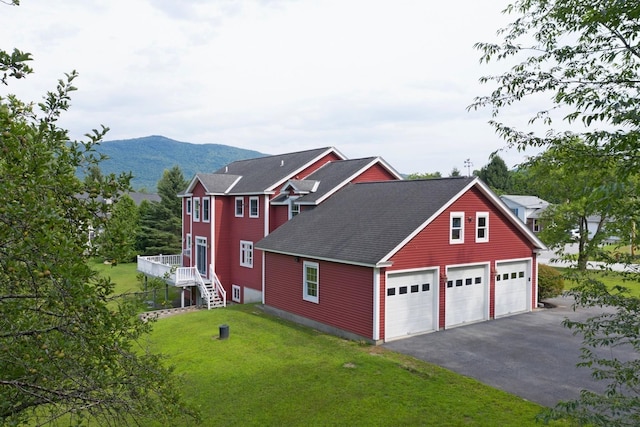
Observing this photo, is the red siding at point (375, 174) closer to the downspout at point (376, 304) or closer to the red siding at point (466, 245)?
the red siding at point (466, 245)

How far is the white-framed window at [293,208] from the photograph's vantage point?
2480 cm

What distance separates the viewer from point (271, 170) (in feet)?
95.4

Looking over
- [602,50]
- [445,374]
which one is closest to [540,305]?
[445,374]

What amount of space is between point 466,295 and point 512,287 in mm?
3246

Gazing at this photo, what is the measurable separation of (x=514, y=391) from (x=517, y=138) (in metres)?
7.47

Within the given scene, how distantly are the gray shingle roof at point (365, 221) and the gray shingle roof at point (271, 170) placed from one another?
3665mm

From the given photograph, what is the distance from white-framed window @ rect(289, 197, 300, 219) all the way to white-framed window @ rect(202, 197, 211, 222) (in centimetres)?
673

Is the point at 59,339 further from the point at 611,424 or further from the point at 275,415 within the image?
the point at 275,415

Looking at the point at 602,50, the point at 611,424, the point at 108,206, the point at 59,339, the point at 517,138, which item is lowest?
the point at 611,424

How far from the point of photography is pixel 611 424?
4.29 metres

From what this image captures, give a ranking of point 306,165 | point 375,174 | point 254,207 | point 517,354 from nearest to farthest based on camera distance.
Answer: point 517,354
point 375,174
point 254,207
point 306,165

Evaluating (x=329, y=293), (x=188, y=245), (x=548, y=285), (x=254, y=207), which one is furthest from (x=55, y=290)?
(x=188, y=245)

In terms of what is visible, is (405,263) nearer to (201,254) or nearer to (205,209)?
(205,209)

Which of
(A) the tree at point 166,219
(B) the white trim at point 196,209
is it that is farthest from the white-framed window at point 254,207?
(A) the tree at point 166,219
